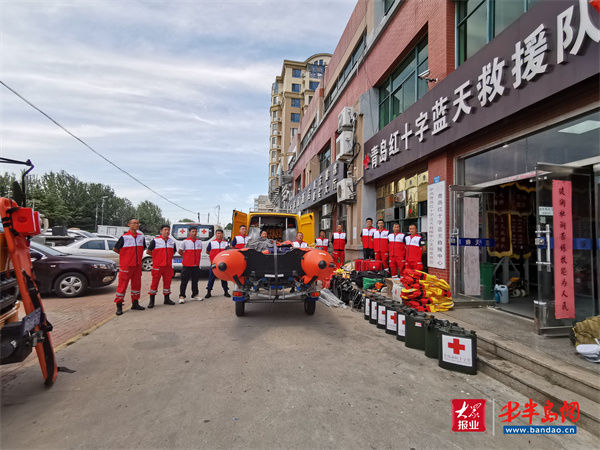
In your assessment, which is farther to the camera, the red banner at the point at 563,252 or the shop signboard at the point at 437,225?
the shop signboard at the point at 437,225

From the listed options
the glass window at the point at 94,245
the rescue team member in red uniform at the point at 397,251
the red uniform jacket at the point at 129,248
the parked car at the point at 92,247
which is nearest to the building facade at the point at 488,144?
the rescue team member in red uniform at the point at 397,251

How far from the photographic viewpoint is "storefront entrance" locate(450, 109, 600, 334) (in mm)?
4113

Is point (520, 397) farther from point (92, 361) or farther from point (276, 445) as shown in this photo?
point (92, 361)

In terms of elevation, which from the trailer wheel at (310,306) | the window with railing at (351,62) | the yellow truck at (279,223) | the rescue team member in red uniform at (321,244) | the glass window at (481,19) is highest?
the window with railing at (351,62)

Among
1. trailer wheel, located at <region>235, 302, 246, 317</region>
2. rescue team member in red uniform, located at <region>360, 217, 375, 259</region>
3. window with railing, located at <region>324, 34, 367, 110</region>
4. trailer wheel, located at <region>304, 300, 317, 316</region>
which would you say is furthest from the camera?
window with railing, located at <region>324, 34, 367, 110</region>

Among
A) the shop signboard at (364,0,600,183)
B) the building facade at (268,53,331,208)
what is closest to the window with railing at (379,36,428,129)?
the shop signboard at (364,0,600,183)

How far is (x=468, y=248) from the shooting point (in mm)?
6605

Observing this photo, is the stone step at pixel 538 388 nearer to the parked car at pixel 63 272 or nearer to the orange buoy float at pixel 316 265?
the orange buoy float at pixel 316 265

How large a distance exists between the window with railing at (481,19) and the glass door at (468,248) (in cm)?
322

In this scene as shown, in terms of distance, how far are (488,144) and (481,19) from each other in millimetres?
2906

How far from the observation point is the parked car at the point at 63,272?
7438 mm

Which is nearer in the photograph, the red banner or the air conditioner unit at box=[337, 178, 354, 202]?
the red banner

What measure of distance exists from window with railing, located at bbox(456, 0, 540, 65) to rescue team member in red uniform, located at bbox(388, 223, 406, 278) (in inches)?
179

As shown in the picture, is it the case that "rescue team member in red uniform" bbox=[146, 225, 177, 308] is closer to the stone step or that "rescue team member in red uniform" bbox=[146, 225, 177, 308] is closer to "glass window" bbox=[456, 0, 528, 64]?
the stone step
